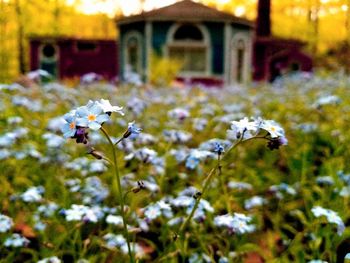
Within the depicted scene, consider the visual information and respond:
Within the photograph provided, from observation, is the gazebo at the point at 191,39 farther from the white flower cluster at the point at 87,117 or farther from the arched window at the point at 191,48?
the white flower cluster at the point at 87,117

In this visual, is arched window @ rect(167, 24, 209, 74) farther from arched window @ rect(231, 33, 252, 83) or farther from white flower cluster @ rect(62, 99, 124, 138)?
white flower cluster @ rect(62, 99, 124, 138)

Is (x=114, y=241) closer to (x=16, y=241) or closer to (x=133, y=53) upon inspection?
(x=16, y=241)

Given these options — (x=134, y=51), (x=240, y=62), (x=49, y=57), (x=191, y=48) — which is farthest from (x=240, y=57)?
(x=49, y=57)

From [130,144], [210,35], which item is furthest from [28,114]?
[210,35]

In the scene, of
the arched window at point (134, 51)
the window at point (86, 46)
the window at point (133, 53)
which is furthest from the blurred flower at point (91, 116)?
the window at point (86, 46)

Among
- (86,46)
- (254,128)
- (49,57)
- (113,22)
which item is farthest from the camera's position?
(113,22)

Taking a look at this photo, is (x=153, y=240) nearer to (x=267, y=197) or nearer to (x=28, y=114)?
(x=267, y=197)

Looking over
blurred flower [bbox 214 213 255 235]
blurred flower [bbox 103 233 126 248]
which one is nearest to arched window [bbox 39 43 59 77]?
blurred flower [bbox 103 233 126 248]
